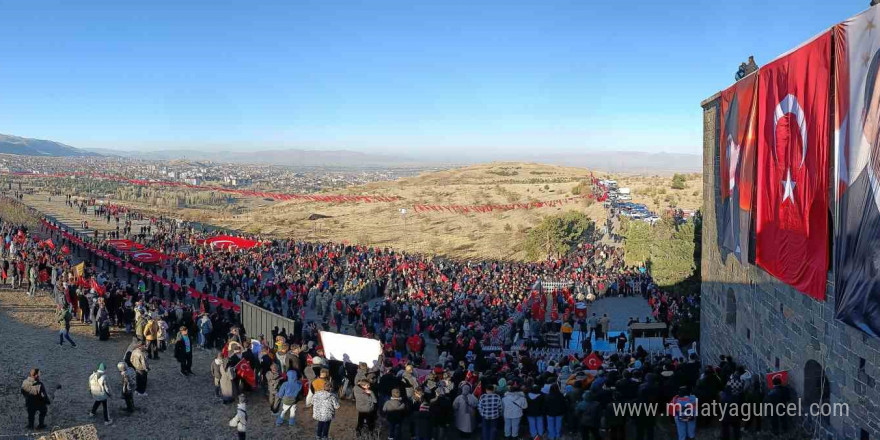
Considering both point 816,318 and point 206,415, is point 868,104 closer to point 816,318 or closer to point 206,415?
point 816,318

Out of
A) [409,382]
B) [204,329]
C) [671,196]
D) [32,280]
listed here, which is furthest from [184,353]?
[671,196]

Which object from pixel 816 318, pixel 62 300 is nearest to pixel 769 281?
pixel 816 318

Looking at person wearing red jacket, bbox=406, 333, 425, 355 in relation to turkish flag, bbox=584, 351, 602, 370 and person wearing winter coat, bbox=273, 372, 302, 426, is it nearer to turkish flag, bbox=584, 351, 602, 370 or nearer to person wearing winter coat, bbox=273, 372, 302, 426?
turkish flag, bbox=584, 351, 602, 370

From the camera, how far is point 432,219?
58750mm

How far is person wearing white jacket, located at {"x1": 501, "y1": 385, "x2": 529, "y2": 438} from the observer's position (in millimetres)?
9750

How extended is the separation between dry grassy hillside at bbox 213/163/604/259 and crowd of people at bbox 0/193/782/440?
1282cm

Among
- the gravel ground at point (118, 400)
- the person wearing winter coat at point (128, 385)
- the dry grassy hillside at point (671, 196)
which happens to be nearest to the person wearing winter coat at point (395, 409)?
the gravel ground at point (118, 400)

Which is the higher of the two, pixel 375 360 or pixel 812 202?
pixel 812 202

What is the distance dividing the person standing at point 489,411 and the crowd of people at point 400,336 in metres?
0.02

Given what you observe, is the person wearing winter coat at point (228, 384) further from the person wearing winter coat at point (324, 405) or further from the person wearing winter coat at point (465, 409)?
the person wearing winter coat at point (465, 409)

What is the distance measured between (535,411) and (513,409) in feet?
1.24

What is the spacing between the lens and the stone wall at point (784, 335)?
27.1 feet

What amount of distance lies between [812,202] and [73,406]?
12682 millimetres

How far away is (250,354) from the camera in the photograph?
490 inches
